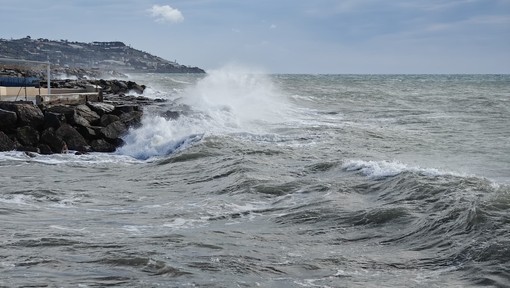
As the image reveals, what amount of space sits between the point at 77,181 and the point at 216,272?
695 cm

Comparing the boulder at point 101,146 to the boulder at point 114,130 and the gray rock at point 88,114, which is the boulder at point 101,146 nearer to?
the boulder at point 114,130

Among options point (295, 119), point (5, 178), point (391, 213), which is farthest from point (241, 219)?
point (295, 119)

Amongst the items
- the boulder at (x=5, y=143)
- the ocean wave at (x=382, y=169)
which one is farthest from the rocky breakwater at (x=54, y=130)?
the ocean wave at (x=382, y=169)

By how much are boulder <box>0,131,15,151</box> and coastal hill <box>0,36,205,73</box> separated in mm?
124686

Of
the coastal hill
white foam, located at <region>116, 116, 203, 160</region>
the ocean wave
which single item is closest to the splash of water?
white foam, located at <region>116, 116, 203, 160</region>

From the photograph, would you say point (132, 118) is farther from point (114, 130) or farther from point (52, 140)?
point (52, 140)

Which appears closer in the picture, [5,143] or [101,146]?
[5,143]

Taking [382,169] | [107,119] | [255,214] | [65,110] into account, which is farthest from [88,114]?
[255,214]

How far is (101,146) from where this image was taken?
17750 millimetres

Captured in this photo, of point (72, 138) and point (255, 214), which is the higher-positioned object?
point (72, 138)

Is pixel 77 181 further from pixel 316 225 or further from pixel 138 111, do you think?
pixel 138 111

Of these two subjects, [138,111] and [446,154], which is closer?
[446,154]

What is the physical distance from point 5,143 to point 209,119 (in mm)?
8669

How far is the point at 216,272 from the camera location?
6.62 meters
